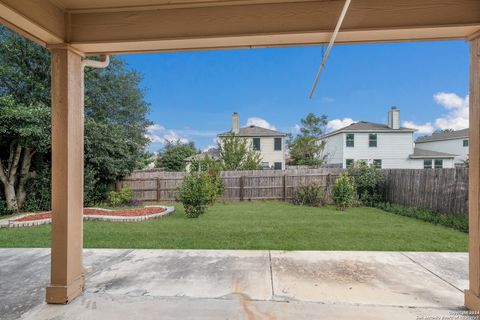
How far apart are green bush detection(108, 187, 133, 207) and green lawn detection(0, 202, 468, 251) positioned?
3.28 metres

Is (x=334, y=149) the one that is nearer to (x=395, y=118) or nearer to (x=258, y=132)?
(x=395, y=118)

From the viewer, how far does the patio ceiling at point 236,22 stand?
2.43m

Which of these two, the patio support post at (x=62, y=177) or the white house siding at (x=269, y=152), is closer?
the patio support post at (x=62, y=177)

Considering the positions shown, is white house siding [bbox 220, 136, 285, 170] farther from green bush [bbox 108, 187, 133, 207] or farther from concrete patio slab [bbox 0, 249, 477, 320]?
concrete patio slab [bbox 0, 249, 477, 320]

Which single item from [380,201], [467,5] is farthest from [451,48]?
[467,5]

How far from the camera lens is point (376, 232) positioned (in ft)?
19.1

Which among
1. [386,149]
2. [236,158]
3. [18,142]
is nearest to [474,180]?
[18,142]

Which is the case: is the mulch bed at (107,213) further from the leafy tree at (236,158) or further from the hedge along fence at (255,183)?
the leafy tree at (236,158)

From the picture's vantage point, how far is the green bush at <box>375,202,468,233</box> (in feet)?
20.9

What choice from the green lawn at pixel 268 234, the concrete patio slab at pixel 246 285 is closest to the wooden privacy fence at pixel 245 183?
the green lawn at pixel 268 234

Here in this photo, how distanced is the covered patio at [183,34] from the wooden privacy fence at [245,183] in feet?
29.1

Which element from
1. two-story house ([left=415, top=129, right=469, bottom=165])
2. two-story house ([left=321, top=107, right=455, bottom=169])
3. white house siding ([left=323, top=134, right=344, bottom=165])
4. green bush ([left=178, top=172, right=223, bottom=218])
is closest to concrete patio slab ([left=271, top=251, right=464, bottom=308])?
green bush ([left=178, top=172, right=223, bottom=218])

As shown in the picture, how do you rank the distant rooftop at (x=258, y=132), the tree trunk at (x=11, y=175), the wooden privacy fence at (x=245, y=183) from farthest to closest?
Answer: the distant rooftop at (x=258, y=132), the wooden privacy fence at (x=245, y=183), the tree trunk at (x=11, y=175)

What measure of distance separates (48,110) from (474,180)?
10033 millimetres
